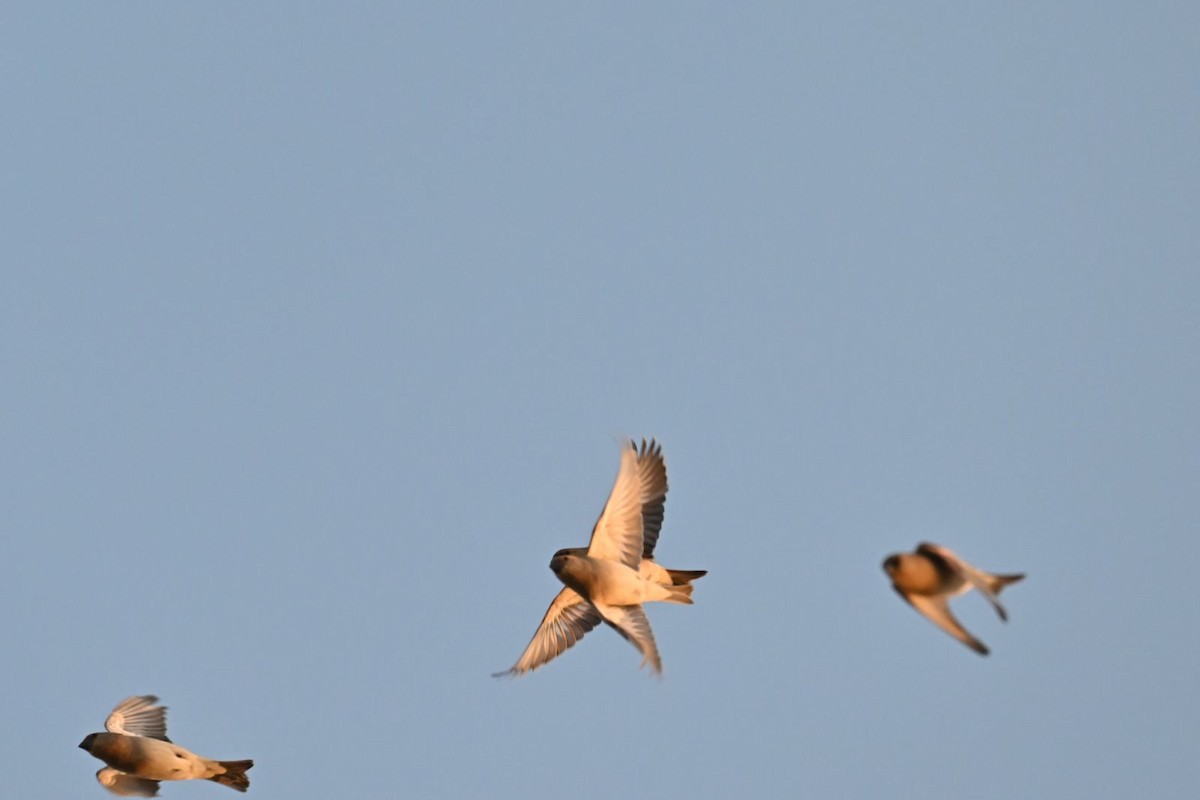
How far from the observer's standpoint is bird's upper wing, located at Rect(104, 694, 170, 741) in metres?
→ 21.9

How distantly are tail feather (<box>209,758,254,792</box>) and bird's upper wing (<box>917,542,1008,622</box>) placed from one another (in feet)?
33.6

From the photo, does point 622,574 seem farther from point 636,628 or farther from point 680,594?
point 680,594

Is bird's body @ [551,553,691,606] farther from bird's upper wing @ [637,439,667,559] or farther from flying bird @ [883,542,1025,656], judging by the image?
flying bird @ [883,542,1025,656]

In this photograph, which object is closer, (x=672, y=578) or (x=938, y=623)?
(x=938, y=623)

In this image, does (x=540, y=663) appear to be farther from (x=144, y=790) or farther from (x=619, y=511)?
(x=144, y=790)

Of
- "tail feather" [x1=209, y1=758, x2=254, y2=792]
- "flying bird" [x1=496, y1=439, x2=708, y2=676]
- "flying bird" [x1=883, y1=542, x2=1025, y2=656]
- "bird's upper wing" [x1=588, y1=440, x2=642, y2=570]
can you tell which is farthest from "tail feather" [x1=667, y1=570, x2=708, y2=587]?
"flying bird" [x1=883, y1=542, x2=1025, y2=656]

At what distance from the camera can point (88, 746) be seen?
2095 centimetres

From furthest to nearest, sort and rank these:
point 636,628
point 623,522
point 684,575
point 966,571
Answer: point 684,575
point 623,522
point 636,628
point 966,571

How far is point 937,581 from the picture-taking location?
14.0 metres

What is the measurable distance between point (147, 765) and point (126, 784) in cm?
96

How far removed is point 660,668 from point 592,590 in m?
2.15

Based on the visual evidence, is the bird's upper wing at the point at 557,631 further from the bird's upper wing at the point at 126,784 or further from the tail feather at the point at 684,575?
the bird's upper wing at the point at 126,784

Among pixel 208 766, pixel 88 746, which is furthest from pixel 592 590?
pixel 88 746

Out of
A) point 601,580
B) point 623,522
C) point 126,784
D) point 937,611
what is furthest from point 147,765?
point 937,611
